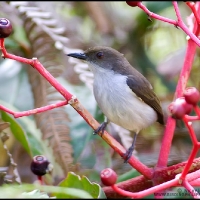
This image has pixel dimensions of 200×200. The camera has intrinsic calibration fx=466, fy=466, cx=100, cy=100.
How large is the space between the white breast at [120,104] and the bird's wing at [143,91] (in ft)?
0.06

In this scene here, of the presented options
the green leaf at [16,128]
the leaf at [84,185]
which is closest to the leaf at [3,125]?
the green leaf at [16,128]

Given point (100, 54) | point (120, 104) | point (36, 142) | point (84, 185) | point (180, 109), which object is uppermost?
point (180, 109)

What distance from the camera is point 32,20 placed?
2375mm

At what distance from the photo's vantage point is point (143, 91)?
2271mm

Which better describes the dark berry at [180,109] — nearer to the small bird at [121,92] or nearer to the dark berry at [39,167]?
the dark berry at [39,167]

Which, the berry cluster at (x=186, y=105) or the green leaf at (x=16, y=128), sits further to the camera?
the green leaf at (x=16, y=128)

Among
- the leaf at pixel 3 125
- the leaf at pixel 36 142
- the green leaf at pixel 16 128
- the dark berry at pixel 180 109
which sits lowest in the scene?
the leaf at pixel 36 142

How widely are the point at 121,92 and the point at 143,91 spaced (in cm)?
12

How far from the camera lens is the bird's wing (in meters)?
2.27

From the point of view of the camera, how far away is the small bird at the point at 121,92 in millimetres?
2144

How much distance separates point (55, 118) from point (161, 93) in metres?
1.14

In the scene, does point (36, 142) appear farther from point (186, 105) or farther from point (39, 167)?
point (186, 105)

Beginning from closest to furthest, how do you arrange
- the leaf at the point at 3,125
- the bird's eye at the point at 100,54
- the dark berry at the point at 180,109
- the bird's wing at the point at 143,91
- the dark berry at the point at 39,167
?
1. the dark berry at the point at 180,109
2. the dark berry at the point at 39,167
3. the leaf at the point at 3,125
4. the bird's wing at the point at 143,91
5. the bird's eye at the point at 100,54

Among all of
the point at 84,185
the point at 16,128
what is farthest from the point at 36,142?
the point at 84,185
